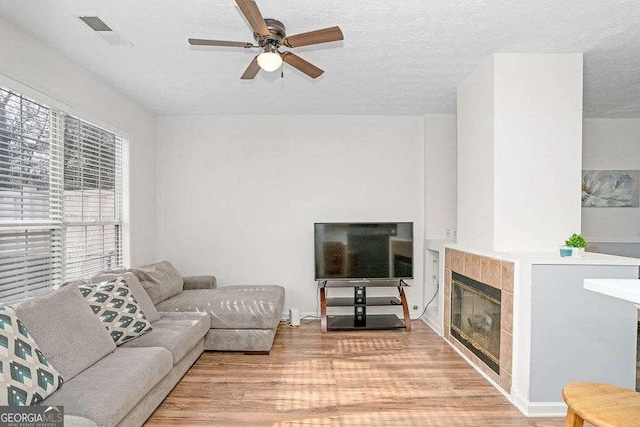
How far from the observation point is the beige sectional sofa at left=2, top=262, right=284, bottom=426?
1.95m

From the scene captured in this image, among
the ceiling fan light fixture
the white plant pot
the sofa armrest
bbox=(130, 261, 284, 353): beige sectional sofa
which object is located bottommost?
bbox=(130, 261, 284, 353): beige sectional sofa

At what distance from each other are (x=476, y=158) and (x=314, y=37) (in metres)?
1.93

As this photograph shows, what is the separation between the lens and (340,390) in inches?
113

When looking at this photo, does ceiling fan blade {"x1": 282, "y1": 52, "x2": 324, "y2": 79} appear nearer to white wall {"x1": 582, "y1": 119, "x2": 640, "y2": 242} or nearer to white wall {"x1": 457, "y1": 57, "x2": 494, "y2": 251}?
white wall {"x1": 457, "y1": 57, "x2": 494, "y2": 251}

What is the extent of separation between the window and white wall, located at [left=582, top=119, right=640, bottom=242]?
611cm

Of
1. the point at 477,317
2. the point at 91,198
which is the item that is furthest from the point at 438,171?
the point at 91,198

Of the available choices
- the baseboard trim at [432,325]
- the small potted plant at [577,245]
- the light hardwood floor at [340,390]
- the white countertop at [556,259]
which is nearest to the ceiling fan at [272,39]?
the white countertop at [556,259]

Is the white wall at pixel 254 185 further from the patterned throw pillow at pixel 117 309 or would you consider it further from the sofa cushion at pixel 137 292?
the patterned throw pillow at pixel 117 309

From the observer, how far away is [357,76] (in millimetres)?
3486

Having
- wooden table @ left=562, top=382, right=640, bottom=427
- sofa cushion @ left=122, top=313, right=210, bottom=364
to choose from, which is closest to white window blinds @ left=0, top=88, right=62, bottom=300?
sofa cushion @ left=122, top=313, right=210, bottom=364

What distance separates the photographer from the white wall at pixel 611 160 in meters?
5.00

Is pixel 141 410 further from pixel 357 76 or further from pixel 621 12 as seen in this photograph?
pixel 621 12

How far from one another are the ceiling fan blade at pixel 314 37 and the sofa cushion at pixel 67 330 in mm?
2218

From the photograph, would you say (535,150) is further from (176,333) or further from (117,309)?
(117,309)
